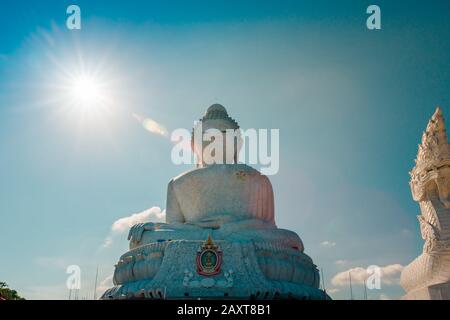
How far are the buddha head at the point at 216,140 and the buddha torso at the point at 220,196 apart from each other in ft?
5.62

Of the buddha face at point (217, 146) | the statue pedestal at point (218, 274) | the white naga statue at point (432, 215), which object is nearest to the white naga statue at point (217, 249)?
the statue pedestal at point (218, 274)

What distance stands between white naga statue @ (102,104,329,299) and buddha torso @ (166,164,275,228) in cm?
4

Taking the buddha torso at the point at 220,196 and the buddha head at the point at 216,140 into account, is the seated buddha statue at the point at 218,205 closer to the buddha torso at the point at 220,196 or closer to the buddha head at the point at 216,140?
the buddha torso at the point at 220,196

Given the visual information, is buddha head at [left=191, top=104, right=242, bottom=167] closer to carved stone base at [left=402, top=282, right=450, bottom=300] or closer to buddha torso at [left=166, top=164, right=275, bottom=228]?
buddha torso at [left=166, top=164, right=275, bottom=228]

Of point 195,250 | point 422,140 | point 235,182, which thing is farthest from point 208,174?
point 422,140

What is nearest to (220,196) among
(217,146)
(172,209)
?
(172,209)

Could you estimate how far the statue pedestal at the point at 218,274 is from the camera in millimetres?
12953

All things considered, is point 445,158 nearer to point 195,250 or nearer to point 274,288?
point 274,288

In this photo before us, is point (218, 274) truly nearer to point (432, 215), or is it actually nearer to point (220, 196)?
point (220, 196)

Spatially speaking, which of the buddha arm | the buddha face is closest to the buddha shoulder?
the buddha arm

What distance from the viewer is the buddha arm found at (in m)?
17.5
